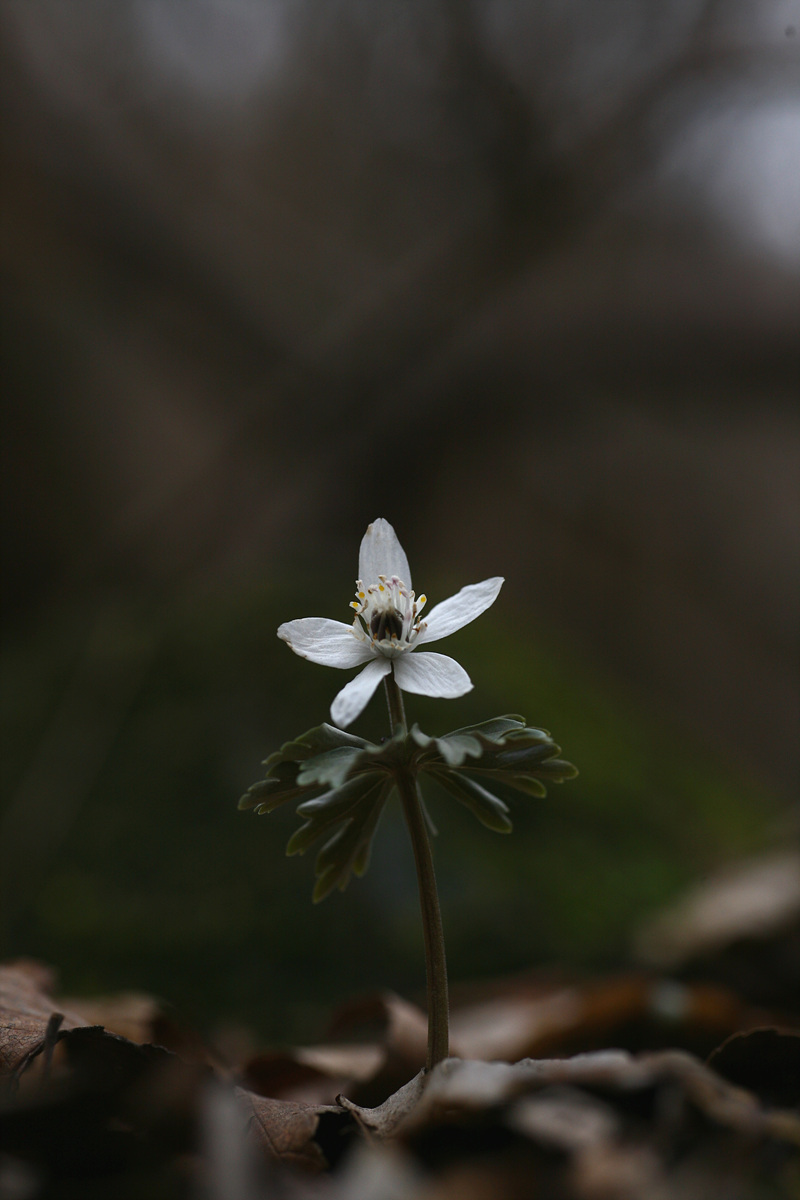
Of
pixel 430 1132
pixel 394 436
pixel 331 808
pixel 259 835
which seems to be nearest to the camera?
pixel 430 1132

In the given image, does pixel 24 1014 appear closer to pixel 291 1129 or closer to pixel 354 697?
pixel 291 1129

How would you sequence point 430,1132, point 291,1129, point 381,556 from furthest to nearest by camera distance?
point 381,556 → point 291,1129 → point 430,1132

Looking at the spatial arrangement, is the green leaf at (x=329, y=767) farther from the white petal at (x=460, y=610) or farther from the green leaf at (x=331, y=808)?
the white petal at (x=460, y=610)

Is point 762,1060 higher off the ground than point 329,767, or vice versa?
point 329,767

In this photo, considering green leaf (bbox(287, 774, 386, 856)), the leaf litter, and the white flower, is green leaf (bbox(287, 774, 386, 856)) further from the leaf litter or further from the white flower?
the leaf litter

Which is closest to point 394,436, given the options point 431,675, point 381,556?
→ point 381,556

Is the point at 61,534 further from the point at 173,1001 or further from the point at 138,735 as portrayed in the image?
the point at 173,1001

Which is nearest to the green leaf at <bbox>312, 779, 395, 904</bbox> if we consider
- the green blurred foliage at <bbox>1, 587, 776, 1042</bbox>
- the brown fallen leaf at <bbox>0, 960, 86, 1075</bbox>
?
the brown fallen leaf at <bbox>0, 960, 86, 1075</bbox>
